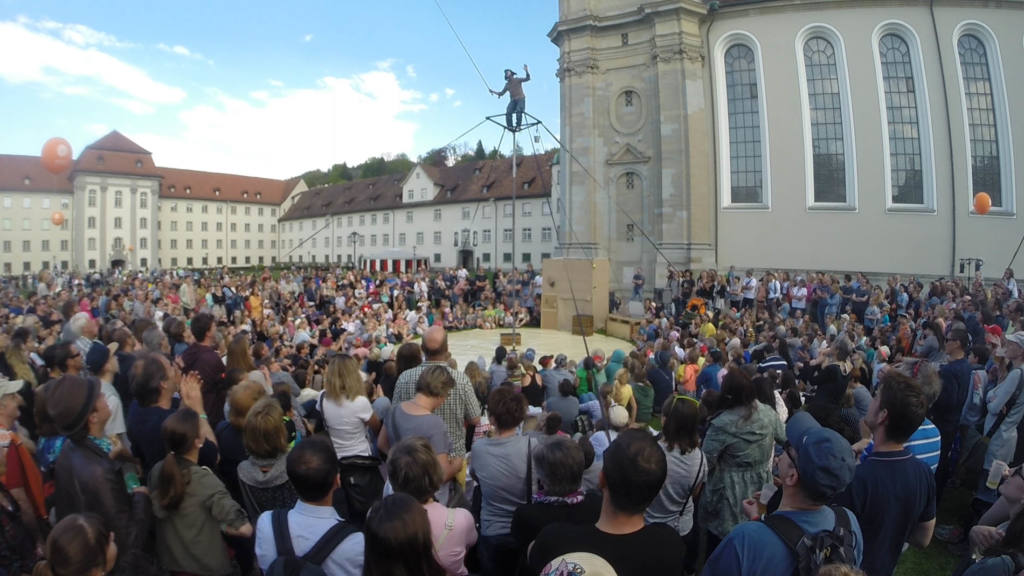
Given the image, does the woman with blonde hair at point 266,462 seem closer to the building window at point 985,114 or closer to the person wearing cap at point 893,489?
the person wearing cap at point 893,489

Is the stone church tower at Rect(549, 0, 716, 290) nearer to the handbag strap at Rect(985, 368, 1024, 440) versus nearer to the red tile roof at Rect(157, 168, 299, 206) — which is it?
the handbag strap at Rect(985, 368, 1024, 440)

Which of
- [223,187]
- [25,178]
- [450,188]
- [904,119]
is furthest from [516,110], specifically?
[223,187]

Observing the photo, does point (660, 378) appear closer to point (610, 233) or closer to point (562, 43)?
point (610, 233)

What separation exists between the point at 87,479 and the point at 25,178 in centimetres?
7822

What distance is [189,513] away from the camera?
3150mm

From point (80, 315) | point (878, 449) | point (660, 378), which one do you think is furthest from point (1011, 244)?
point (80, 315)

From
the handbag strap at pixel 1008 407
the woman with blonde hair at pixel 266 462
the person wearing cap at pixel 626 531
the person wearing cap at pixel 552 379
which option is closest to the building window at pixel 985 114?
the handbag strap at pixel 1008 407

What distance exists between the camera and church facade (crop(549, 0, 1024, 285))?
76.3 ft

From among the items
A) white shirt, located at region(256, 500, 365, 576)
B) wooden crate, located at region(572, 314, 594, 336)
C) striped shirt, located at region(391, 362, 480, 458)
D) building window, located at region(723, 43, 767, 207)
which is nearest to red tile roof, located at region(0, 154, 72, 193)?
wooden crate, located at region(572, 314, 594, 336)

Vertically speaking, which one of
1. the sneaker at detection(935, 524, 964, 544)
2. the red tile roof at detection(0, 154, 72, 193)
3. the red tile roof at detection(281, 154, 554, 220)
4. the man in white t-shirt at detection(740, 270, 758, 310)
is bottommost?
the sneaker at detection(935, 524, 964, 544)

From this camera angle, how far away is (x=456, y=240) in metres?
54.8

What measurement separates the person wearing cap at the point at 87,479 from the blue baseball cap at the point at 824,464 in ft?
10.7

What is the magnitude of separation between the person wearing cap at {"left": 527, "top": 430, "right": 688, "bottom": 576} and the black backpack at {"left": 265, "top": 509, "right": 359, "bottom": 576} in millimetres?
853

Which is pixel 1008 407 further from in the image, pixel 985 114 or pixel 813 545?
pixel 985 114
